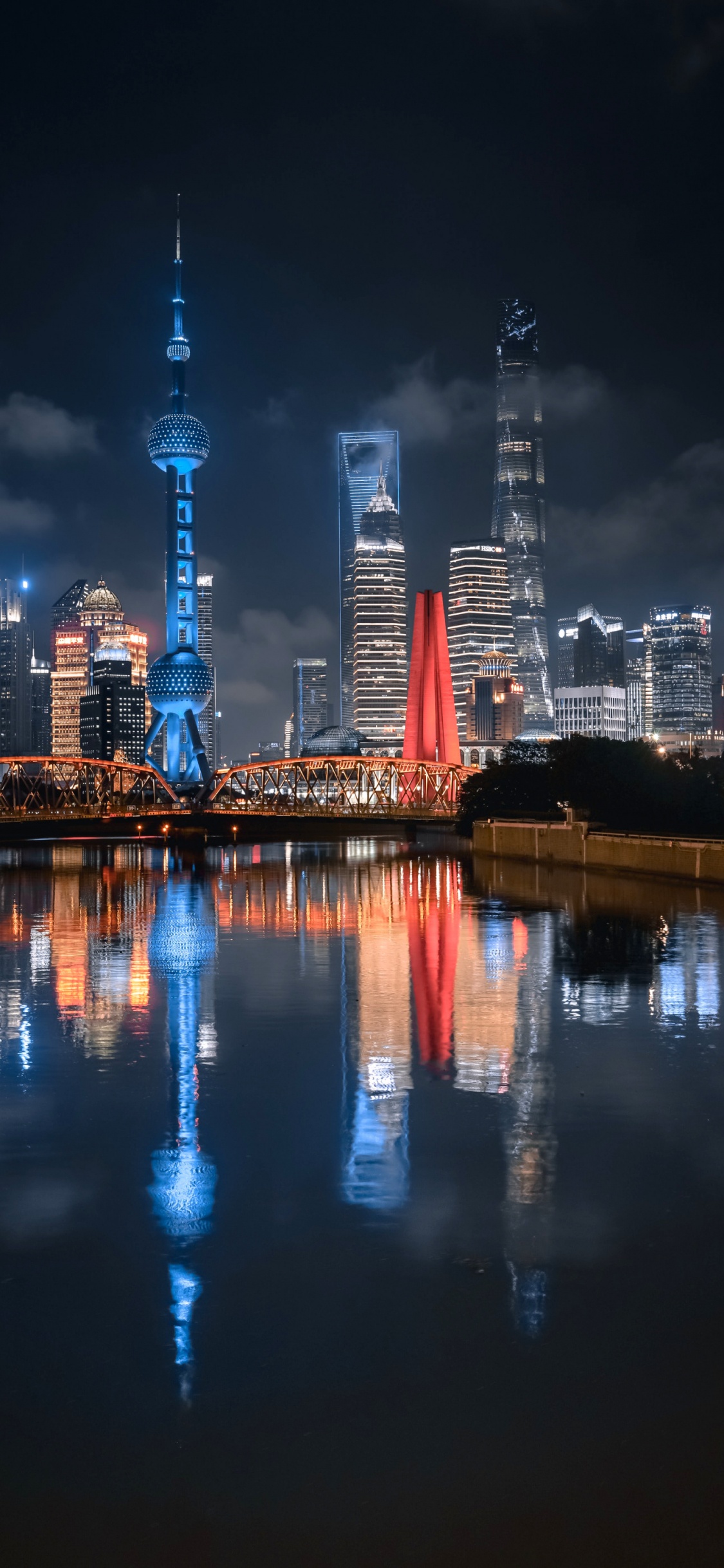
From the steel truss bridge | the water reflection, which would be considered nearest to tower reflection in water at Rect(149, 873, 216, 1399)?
the water reflection

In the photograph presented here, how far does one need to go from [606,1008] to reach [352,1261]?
11580 mm

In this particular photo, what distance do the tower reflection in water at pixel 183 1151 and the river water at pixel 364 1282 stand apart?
0.15 feet

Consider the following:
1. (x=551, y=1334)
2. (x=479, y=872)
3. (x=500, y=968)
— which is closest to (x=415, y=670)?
(x=479, y=872)

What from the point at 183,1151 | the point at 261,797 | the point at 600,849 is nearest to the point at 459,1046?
the point at 183,1151

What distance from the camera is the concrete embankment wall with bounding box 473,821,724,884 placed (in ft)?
150

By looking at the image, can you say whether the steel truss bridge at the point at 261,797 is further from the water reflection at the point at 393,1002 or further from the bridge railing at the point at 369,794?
the water reflection at the point at 393,1002

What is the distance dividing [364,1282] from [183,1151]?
3.90 meters

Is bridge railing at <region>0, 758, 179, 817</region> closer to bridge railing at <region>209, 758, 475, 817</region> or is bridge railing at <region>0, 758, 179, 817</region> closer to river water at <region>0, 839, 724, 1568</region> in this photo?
bridge railing at <region>209, 758, 475, 817</region>

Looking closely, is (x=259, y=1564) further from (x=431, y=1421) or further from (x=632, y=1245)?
(x=632, y=1245)

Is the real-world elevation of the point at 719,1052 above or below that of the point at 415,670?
below

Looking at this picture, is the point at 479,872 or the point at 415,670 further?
the point at 415,670

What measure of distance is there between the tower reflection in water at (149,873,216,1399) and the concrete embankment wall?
67.4 feet

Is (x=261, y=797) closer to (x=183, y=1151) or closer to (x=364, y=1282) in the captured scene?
(x=183, y=1151)

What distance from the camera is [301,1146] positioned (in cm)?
1223
